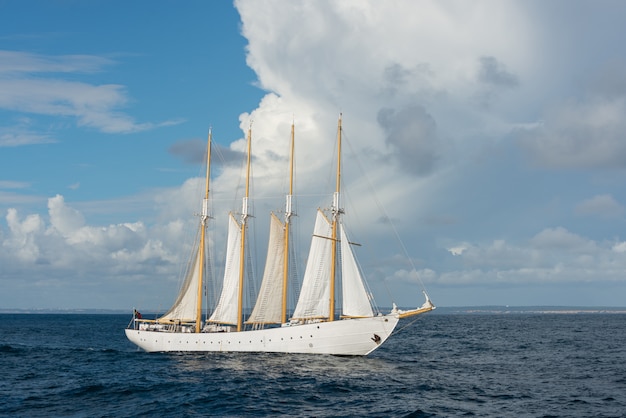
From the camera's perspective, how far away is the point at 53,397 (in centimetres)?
4734

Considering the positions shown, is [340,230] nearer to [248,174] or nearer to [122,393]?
[248,174]

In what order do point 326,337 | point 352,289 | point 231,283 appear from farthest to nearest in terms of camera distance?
point 231,283, point 352,289, point 326,337

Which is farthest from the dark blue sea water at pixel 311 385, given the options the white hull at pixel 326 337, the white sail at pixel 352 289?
the white sail at pixel 352 289

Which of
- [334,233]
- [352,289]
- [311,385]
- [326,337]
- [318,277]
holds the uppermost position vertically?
[334,233]

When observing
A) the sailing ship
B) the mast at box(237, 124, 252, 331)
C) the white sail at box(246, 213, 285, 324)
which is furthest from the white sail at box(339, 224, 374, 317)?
the mast at box(237, 124, 252, 331)

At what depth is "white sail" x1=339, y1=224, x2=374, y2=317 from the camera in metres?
66.9

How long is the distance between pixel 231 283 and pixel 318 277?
12806 millimetres

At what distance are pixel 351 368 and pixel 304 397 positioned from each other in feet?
44.7

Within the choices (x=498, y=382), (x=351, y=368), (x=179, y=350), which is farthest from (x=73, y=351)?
(x=498, y=382)

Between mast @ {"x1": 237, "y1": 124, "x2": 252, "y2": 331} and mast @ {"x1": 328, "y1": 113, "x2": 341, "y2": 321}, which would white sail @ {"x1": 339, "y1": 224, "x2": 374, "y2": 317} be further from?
mast @ {"x1": 237, "y1": 124, "x2": 252, "y2": 331}

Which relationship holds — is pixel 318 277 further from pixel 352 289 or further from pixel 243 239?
pixel 243 239

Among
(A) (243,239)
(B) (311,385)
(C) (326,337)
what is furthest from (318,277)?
(B) (311,385)

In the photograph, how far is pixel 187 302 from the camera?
7912 cm

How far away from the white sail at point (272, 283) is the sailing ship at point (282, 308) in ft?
0.40
